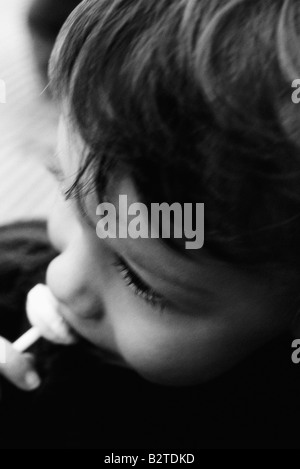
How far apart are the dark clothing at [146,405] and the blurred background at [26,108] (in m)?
0.14

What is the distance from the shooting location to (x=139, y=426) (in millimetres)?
602

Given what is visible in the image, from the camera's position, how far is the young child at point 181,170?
0.35 meters

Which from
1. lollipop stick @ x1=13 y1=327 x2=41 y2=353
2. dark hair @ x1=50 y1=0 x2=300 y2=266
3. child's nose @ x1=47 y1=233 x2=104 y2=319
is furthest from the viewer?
lollipop stick @ x1=13 y1=327 x2=41 y2=353

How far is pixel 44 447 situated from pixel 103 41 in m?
0.39

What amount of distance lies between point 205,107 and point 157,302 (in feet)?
0.53

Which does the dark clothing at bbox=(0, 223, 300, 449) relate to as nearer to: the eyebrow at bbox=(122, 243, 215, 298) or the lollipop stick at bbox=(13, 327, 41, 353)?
the lollipop stick at bbox=(13, 327, 41, 353)

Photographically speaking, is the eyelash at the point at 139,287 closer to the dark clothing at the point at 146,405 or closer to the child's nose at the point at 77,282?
the child's nose at the point at 77,282

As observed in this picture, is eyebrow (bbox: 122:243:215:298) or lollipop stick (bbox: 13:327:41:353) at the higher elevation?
lollipop stick (bbox: 13:327:41:353)

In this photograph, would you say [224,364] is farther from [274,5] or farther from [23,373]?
[274,5]

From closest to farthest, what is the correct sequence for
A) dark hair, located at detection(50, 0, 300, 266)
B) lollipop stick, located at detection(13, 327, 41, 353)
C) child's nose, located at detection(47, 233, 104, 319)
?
dark hair, located at detection(50, 0, 300, 266) → child's nose, located at detection(47, 233, 104, 319) → lollipop stick, located at detection(13, 327, 41, 353)

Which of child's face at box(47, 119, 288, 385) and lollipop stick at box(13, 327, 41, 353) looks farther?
lollipop stick at box(13, 327, 41, 353)

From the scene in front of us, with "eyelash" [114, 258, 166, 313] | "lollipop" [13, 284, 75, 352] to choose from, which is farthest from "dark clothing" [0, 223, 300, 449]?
"eyelash" [114, 258, 166, 313]

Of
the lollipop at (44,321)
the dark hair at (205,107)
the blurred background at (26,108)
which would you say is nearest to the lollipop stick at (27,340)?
the lollipop at (44,321)

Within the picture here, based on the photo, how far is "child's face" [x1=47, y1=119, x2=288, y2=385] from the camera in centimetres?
41
